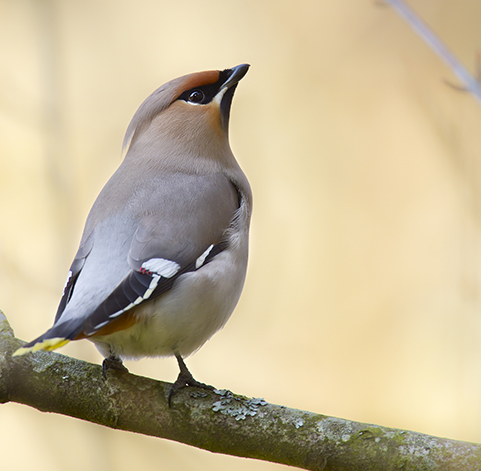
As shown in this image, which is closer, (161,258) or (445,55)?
(445,55)

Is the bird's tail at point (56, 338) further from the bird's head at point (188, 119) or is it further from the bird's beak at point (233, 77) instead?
the bird's beak at point (233, 77)

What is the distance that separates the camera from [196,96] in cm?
372

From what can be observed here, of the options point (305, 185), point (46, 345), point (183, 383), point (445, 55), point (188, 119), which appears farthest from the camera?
point (305, 185)

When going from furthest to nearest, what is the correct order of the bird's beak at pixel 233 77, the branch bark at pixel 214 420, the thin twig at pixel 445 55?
the bird's beak at pixel 233 77
the branch bark at pixel 214 420
the thin twig at pixel 445 55

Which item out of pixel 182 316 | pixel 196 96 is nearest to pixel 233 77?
pixel 196 96

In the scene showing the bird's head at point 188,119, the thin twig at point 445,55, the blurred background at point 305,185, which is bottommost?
the blurred background at point 305,185

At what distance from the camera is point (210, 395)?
263 cm

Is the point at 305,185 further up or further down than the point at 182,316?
further down

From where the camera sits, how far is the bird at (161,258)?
2.60 metres

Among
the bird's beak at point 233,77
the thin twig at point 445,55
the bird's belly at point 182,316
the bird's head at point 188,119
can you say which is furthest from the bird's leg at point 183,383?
the bird's beak at point 233,77

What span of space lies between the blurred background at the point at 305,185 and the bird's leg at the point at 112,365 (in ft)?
4.77

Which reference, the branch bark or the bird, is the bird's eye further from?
the branch bark

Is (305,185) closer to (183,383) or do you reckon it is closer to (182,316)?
(182,316)

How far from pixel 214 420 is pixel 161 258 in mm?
701
